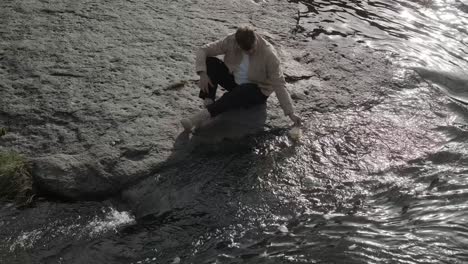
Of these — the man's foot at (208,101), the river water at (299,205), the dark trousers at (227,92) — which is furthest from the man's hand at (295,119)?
the man's foot at (208,101)

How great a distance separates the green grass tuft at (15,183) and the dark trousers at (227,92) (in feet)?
7.10

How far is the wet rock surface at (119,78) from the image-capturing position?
20.2ft

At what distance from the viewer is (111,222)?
18.4ft

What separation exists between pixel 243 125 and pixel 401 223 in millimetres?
2188

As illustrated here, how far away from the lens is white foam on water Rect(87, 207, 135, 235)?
5520 millimetres

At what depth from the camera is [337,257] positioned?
17.1 feet

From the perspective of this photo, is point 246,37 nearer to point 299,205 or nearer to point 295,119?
point 295,119

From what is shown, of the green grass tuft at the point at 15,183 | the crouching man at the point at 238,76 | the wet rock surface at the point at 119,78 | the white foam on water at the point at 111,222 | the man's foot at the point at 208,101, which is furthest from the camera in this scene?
the man's foot at the point at 208,101

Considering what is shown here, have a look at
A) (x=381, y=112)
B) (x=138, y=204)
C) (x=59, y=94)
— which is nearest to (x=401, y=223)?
(x=381, y=112)

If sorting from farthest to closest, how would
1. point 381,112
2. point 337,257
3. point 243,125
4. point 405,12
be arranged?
point 405,12, point 381,112, point 243,125, point 337,257

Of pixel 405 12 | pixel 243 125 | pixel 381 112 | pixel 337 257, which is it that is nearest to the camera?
pixel 337 257

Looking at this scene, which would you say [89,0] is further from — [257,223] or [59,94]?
[257,223]

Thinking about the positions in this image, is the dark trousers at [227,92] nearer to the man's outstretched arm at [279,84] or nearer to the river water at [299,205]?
the man's outstretched arm at [279,84]

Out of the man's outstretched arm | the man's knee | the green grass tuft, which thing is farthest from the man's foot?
the green grass tuft
